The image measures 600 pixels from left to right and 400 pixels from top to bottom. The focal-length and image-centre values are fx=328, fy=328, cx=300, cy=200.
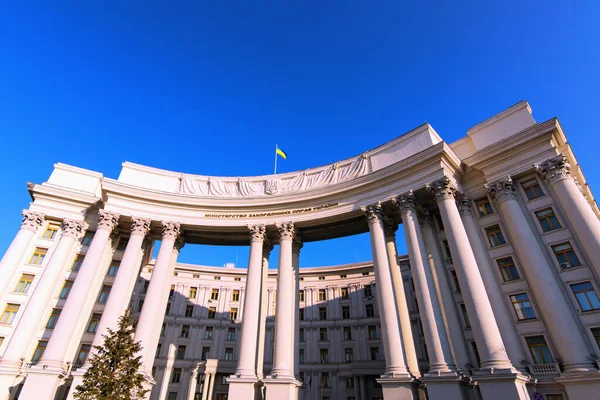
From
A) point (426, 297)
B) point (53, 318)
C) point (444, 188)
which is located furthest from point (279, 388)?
point (53, 318)

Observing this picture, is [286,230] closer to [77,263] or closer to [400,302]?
[400,302]

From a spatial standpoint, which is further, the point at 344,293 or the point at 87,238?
the point at 344,293

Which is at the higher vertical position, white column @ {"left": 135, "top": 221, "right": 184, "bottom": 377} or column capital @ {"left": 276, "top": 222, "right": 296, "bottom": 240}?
column capital @ {"left": 276, "top": 222, "right": 296, "bottom": 240}

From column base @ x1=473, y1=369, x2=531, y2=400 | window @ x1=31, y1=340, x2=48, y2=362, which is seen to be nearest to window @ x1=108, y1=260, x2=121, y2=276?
window @ x1=31, y1=340, x2=48, y2=362

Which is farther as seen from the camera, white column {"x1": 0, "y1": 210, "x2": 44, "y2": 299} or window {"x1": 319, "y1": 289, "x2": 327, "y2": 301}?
window {"x1": 319, "y1": 289, "x2": 327, "y2": 301}

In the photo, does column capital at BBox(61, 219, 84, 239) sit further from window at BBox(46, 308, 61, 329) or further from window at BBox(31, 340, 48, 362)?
window at BBox(31, 340, 48, 362)

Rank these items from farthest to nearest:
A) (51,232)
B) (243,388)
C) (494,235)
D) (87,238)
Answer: (87,238) → (51,232) → (494,235) → (243,388)

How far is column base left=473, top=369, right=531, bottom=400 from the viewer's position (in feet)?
58.0

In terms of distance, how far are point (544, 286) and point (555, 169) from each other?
851 centimetres

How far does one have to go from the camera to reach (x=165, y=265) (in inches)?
1188

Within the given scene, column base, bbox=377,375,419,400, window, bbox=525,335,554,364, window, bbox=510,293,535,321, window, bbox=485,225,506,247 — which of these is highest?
window, bbox=485,225,506,247

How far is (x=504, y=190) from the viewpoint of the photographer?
25297mm

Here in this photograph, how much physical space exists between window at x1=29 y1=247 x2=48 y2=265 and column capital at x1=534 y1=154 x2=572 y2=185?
43.5 meters

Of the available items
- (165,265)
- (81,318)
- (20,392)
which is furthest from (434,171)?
(20,392)
